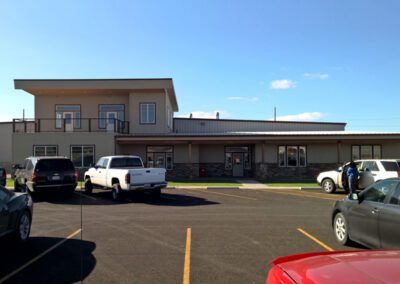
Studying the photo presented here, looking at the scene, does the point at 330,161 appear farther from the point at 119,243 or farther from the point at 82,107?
the point at 119,243

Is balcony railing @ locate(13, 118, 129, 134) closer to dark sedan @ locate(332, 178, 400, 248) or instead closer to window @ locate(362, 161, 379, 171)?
window @ locate(362, 161, 379, 171)

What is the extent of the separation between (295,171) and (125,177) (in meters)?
16.9

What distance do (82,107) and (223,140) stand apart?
11894mm

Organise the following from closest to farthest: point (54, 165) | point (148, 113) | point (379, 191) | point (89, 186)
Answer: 1. point (379, 191)
2. point (54, 165)
3. point (89, 186)
4. point (148, 113)

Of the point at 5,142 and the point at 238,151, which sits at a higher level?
the point at 5,142

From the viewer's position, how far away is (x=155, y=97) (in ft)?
97.1

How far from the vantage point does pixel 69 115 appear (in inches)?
1201

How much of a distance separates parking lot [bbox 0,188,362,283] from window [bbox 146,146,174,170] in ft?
48.8

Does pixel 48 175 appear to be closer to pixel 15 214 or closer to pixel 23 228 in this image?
pixel 23 228

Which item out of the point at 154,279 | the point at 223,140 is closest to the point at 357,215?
the point at 154,279

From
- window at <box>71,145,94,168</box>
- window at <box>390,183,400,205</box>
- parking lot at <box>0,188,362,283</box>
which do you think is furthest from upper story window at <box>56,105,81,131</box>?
window at <box>390,183,400,205</box>

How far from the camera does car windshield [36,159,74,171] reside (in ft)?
53.1

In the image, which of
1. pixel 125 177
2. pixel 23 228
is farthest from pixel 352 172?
pixel 23 228

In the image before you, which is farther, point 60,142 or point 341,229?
point 60,142
